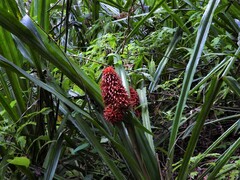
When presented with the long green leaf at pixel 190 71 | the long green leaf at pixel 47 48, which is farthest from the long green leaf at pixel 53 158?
the long green leaf at pixel 190 71

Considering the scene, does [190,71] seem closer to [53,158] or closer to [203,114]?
[203,114]

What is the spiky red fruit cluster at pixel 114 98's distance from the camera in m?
0.86

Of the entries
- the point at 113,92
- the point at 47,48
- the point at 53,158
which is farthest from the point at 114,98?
the point at 53,158

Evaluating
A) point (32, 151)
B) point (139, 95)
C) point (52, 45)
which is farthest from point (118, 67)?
point (32, 151)

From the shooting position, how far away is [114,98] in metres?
0.86

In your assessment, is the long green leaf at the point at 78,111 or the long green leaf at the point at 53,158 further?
the long green leaf at the point at 53,158

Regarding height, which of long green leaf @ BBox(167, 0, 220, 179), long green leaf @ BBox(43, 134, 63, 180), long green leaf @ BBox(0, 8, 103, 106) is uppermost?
long green leaf @ BBox(0, 8, 103, 106)

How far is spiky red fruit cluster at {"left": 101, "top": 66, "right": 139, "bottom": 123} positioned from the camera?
2.82 ft

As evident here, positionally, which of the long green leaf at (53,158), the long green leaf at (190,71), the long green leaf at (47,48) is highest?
the long green leaf at (47,48)

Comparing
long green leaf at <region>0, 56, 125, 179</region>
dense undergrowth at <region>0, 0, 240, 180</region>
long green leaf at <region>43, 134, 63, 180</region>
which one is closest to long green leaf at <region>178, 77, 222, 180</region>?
dense undergrowth at <region>0, 0, 240, 180</region>

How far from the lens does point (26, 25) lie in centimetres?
83

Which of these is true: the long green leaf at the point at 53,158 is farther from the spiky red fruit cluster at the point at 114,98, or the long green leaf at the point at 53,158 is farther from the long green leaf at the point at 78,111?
the spiky red fruit cluster at the point at 114,98

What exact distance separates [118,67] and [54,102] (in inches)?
10.8

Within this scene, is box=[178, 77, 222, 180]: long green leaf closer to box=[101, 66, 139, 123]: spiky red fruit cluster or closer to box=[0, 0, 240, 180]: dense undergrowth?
box=[0, 0, 240, 180]: dense undergrowth
